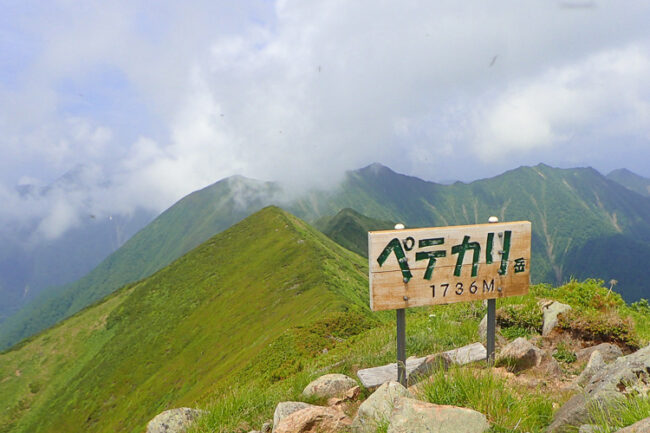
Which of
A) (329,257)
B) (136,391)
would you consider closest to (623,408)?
(329,257)

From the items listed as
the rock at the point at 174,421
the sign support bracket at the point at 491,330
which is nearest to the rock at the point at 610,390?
the sign support bracket at the point at 491,330

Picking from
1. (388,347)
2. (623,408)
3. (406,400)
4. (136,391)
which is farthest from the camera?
(136,391)

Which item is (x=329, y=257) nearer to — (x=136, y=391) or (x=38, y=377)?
(x=136, y=391)

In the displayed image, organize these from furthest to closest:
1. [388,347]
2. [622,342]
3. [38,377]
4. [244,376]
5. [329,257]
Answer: [38,377] → [329,257] → [244,376] → [388,347] → [622,342]

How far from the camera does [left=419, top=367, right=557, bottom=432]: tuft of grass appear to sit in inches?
205

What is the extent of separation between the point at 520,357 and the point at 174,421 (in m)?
7.30

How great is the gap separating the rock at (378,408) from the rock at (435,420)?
1.95 feet

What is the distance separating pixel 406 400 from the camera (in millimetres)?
5168

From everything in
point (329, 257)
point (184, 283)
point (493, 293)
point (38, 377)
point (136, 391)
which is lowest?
point (38, 377)

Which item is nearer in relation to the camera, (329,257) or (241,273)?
(329,257)

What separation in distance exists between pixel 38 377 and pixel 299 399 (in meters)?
116

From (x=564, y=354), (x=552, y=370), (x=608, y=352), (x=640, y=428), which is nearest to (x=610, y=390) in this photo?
(x=640, y=428)

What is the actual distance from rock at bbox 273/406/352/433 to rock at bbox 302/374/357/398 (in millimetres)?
1752

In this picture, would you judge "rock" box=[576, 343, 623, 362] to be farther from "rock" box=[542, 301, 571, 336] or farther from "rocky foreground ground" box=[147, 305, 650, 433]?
"rock" box=[542, 301, 571, 336]
